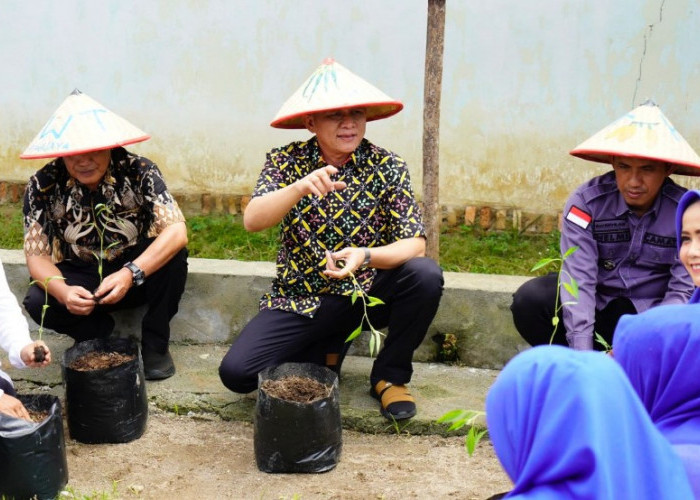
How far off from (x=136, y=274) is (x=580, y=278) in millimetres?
1976

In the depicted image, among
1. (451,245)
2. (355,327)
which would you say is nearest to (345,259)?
(355,327)

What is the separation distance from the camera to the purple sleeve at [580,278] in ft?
12.6

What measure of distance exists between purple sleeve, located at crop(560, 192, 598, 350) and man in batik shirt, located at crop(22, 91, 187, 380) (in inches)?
69.1

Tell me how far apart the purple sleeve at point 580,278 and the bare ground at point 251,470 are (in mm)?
638

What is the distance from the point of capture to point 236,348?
157 inches

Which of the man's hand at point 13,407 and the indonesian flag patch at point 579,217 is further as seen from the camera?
the indonesian flag patch at point 579,217

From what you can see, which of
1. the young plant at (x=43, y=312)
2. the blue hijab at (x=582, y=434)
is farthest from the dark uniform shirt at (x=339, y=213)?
the blue hijab at (x=582, y=434)

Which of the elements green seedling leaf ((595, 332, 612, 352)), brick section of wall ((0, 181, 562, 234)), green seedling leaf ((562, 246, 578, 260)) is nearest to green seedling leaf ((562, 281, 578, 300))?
green seedling leaf ((562, 246, 578, 260))

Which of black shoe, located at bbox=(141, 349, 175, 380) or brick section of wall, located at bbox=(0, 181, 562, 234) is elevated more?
brick section of wall, located at bbox=(0, 181, 562, 234)

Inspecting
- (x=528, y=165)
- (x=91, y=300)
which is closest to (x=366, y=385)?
(x=91, y=300)

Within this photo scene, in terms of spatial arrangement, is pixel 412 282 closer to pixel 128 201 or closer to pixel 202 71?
pixel 128 201

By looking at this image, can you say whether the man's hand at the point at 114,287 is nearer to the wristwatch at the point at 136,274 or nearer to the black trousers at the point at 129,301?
the wristwatch at the point at 136,274

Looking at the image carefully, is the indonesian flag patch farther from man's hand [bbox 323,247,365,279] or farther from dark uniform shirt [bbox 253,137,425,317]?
man's hand [bbox 323,247,365,279]

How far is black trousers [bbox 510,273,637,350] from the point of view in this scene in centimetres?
396
